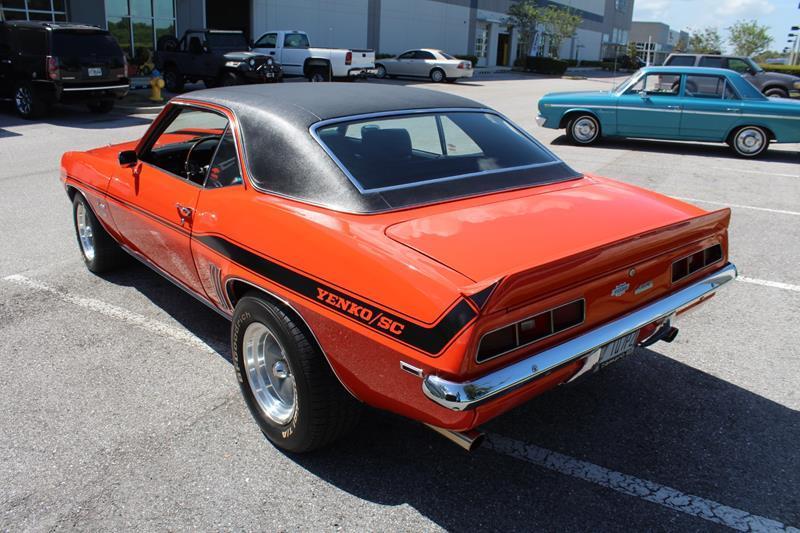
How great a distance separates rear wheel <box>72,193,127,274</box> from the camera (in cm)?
500

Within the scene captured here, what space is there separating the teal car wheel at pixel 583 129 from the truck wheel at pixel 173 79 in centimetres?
1291

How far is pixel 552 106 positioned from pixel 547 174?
31.9 ft

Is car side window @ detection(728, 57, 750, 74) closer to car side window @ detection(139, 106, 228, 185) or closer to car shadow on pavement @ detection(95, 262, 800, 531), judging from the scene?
car shadow on pavement @ detection(95, 262, 800, 531)

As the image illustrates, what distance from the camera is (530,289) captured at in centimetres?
237

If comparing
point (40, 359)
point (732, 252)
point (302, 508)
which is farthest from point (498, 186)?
point (732, 252)

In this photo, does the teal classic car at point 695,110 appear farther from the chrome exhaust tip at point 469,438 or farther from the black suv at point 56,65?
the chrome exhaust tip at point 469,438

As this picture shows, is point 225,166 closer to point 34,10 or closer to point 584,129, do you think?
point 584,129

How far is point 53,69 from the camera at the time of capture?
Result: 43.5 ft

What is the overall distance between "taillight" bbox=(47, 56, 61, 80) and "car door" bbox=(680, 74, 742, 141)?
40.2 feet

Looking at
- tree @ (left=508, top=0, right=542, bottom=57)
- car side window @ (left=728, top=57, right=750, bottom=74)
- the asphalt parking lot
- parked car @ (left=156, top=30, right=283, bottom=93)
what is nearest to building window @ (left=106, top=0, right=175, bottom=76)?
parked car @ (left=156, top=30, right=283, bottom=93)

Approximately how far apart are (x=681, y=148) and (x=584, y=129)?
2.10 metres

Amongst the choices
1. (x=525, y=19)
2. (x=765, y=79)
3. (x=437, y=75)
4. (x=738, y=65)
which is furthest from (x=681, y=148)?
(x=525, y=19)

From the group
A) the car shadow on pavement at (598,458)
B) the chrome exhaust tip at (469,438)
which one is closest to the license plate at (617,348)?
the car shadow on pavement at (598,458)

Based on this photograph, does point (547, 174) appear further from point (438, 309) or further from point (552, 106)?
point (552, 106)
